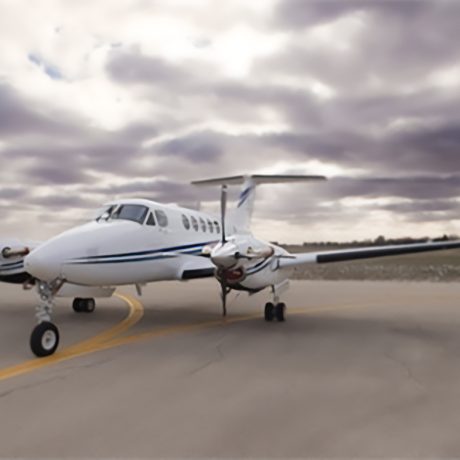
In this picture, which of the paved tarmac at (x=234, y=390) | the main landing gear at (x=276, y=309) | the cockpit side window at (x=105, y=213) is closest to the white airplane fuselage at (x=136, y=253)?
the cockpit side window at (x=105, y=213)

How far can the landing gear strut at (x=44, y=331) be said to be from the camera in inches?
303

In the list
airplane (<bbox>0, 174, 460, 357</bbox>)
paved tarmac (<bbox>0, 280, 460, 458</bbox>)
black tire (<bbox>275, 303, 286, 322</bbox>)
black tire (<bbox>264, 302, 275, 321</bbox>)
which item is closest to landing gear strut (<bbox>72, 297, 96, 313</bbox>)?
airplane (<bbox>0, 174, 460, 357</bbox>)

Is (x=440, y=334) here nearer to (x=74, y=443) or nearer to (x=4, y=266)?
(x=74, y=443)

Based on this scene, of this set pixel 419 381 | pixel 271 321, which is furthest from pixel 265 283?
pixel 419 381

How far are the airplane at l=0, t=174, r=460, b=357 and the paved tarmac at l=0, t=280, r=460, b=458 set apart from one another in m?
0.96

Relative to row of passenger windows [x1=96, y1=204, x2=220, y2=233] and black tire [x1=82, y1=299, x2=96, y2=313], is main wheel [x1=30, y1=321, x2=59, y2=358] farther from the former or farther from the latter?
black tire [x1=82, y1=299, x2=96, y2=313]

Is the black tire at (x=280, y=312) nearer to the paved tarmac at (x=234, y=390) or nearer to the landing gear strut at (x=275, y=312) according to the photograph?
the landing gear strut at (x=275, y=312)

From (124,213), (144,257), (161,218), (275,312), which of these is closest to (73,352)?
(144,257)

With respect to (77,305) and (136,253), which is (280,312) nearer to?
(136,253)

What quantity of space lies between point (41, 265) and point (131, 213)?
290cm

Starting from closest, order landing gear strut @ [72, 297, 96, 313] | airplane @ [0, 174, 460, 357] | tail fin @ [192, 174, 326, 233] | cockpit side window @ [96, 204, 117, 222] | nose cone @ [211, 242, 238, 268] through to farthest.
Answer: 1. airplane @ [0, 174, 460, 357]
2. nose cone @ [211, 242, 238, 268]
3. cockpit side window @ [96, 204, 117, 222]
4. landing gear strut @ [72, 297, 96, 313]
5. tail fin @ [192, 174, 326, 233]

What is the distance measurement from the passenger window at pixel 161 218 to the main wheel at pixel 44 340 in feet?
13.0

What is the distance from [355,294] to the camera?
18.6 meters

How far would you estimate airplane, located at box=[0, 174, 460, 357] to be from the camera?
27.7 ft
